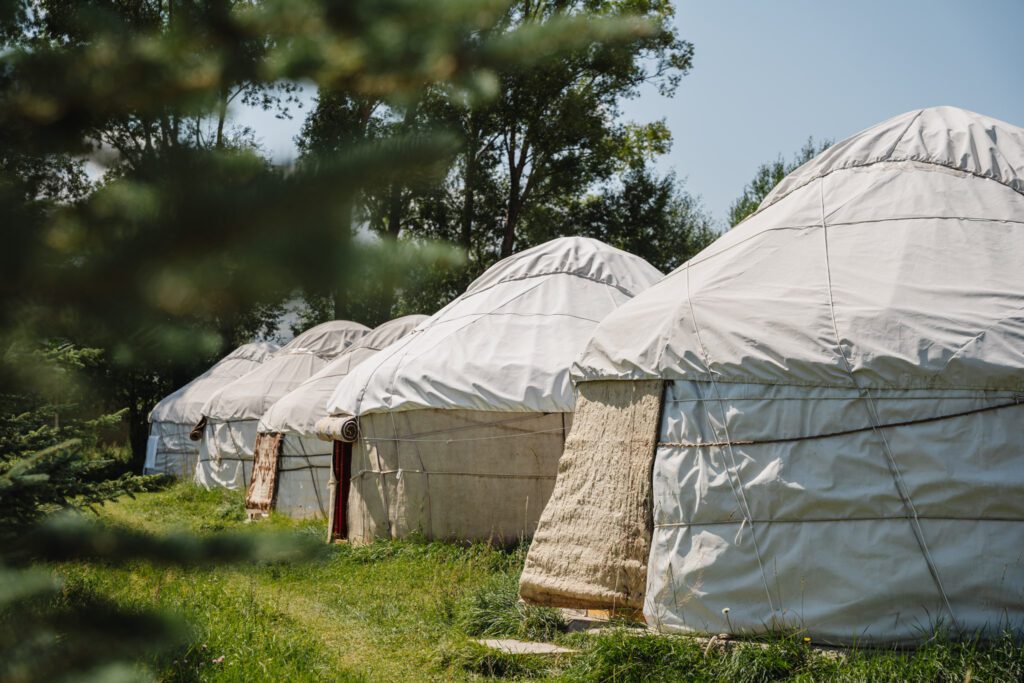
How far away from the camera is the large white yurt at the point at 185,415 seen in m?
22.2

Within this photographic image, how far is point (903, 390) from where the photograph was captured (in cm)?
536

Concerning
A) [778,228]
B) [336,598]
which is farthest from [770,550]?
[336,598]

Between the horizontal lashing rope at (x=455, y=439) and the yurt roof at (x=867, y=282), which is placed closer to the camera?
the yurt roof at (x=867, y=282)

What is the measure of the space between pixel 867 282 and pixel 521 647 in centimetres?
320

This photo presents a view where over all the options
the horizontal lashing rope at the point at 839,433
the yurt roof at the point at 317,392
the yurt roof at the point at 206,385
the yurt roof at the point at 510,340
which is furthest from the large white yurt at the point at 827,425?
the yurt roof at the point at 206,385

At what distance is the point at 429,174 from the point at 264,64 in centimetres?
29

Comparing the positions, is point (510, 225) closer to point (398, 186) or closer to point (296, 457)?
point (296, 457)

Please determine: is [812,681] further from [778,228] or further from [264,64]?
[264,64]

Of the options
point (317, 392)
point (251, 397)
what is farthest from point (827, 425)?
point (251, 397)

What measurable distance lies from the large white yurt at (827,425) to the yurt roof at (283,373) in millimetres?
12073

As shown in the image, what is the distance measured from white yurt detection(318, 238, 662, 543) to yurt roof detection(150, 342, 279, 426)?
11.9m

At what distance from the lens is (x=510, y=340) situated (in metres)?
10.2

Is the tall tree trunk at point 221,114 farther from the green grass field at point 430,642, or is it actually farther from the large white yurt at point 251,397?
the large white yurt at point 251,397

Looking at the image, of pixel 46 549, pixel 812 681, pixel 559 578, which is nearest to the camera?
pixel 46 549
